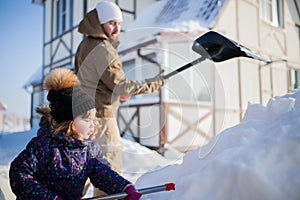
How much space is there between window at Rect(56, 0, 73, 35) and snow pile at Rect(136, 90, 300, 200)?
5782 mm

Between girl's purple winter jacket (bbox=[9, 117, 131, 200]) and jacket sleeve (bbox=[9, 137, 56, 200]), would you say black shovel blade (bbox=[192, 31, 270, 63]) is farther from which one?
jacket sleeve (bbox=[9, 137, 56, 200])

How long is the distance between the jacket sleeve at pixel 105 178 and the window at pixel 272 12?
4390 mm

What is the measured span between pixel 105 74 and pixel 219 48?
0.73m

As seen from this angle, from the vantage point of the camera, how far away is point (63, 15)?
257 inches

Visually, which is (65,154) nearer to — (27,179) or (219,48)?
(27,179)

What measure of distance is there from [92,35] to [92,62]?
0.18m

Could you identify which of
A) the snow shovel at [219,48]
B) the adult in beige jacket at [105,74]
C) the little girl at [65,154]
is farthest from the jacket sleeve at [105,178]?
the snow shovel at [219,48]

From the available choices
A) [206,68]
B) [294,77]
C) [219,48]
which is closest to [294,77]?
[294,77]

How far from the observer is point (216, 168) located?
948 mm

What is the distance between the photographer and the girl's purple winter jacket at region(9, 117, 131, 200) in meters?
0.90

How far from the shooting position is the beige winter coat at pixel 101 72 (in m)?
1.49

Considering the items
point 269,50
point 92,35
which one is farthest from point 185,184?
point 269,50

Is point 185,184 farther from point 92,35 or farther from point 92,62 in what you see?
point 92,35

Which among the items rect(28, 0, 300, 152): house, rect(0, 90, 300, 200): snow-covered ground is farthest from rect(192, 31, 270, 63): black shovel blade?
rect(28, 0, 300, 152): house
